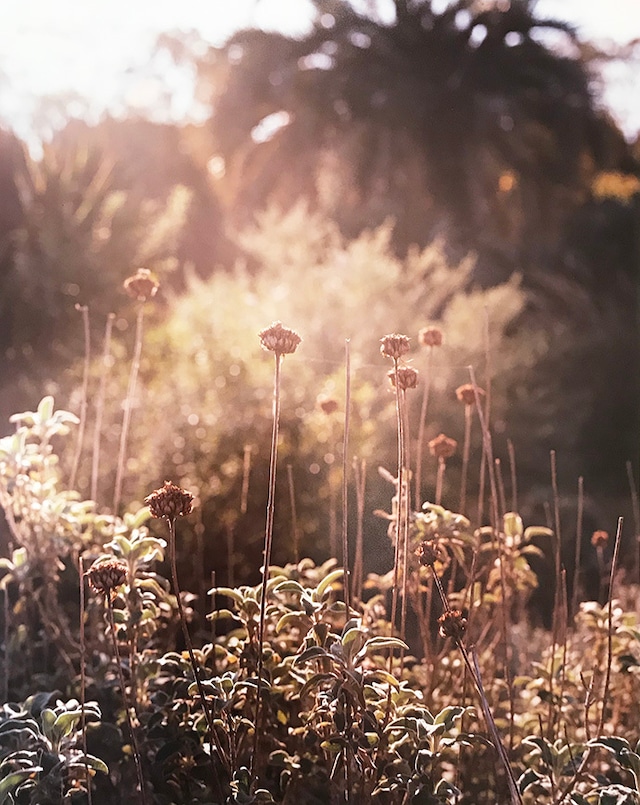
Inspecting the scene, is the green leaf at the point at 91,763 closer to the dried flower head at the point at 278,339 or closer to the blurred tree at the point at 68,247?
the dried flower head at the point at 278,339

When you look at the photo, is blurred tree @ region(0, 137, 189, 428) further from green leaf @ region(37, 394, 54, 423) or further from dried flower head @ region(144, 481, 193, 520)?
dried flower head @ region(144, 481, 193, 520)

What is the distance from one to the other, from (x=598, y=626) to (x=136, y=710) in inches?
26.6

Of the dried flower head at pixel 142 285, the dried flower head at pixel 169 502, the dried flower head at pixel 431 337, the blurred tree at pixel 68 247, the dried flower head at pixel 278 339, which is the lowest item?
the dried flower head at pixel 169 502

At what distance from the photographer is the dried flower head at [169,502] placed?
779 millimetres

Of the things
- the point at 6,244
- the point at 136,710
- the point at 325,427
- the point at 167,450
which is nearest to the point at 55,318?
the point at 6,244

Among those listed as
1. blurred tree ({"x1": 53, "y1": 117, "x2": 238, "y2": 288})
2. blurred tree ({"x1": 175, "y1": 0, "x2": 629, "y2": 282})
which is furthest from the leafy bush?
blurred tree ({"x1": 53, "y1": 117, "x2": 238, "y2": 288})

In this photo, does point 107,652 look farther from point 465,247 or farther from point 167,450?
point 465,247

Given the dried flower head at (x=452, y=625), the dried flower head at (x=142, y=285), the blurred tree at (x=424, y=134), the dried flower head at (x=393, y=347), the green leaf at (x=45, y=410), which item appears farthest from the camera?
the blurred tree at (x=424, y=134)

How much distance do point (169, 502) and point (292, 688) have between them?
0.38 metres

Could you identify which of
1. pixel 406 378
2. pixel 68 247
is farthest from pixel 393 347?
pixel 68 247

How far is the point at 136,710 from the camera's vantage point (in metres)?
1.09

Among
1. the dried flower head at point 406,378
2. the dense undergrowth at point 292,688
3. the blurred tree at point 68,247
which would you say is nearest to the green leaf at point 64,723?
the dense undergrowth at point 292,688

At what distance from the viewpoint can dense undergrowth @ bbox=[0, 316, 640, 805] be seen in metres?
0.89

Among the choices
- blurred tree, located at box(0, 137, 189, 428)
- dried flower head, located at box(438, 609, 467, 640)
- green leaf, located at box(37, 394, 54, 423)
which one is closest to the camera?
dried flower head, located at box(438, 609, 467, 640)
